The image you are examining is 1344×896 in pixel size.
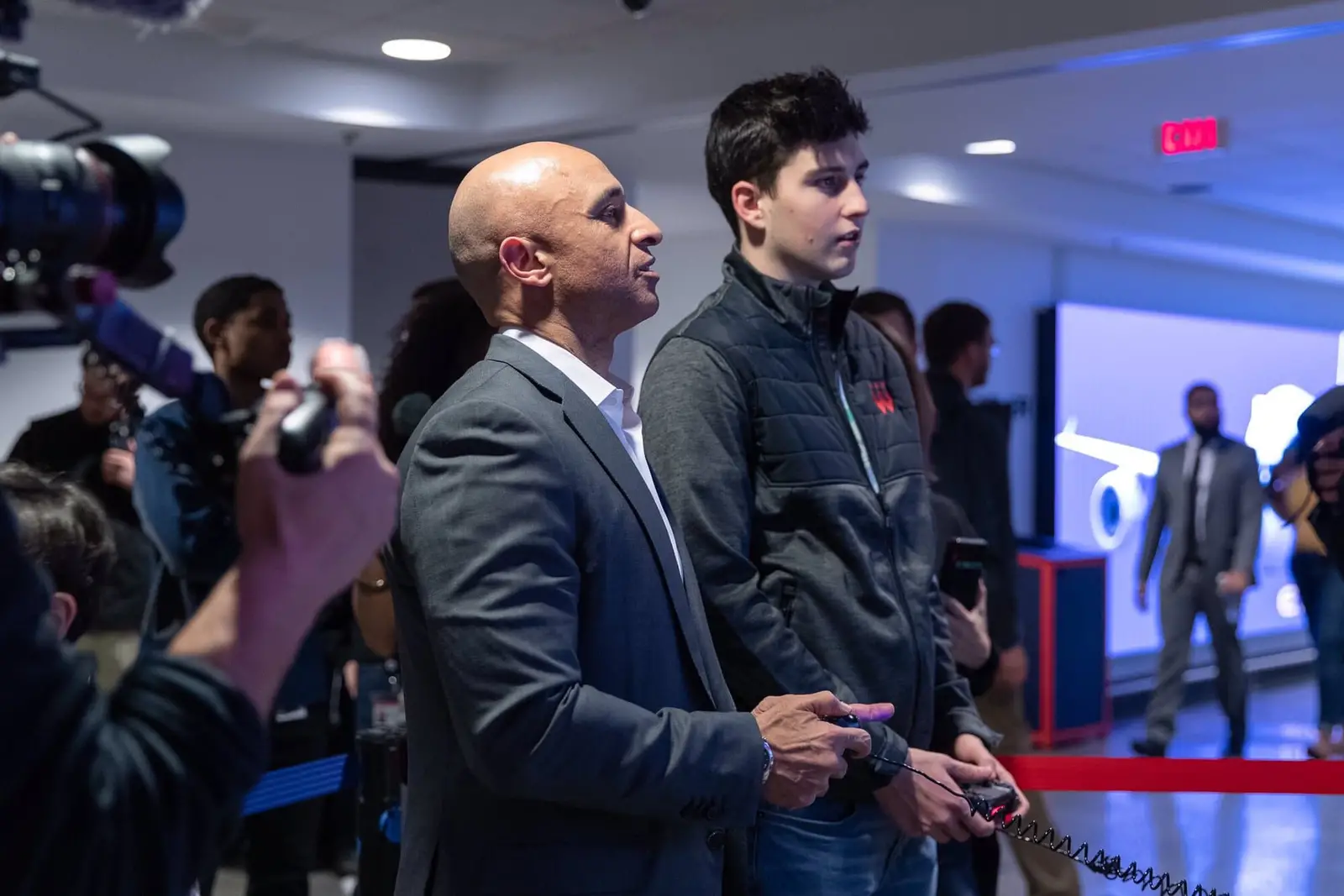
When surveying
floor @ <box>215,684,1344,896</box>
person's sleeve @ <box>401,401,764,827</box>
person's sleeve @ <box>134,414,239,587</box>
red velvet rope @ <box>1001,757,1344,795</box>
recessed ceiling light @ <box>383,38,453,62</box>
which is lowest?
floor @ <box>215,684,1344,896</box>

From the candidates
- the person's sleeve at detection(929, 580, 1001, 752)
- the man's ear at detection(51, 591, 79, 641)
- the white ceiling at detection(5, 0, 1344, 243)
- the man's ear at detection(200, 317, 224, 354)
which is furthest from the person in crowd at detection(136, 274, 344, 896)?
the white ceiling at detection(5, 0, 1344, 243)

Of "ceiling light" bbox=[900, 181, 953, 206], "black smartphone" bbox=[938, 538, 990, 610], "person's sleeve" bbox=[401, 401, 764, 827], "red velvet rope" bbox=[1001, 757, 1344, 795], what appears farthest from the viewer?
"ceiling light" bbox=[900, 181, 953, 206]

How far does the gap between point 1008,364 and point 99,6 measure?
9.07 m

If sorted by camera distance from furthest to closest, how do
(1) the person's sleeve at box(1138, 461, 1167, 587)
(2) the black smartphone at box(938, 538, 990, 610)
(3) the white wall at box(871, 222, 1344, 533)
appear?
(3) the white wall at box(871, 222, 1344, 533)
(1) the person's sleeve at box(1138, 461, 1167, 587)
(2) the black smartphone at box(938, 538, 990, 610)

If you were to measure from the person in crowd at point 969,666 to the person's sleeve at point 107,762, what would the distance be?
1.58 metres

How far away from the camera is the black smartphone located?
2477 millimetres

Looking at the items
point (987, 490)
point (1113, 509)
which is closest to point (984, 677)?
point (987, 490)

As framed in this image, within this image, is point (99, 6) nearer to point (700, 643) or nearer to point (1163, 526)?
point (700, 643)

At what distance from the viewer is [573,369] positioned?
5.57 feet

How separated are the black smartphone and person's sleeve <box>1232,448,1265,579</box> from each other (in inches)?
205

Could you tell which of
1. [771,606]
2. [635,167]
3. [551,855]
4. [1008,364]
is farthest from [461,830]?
[1008,364]

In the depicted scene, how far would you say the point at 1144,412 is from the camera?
990cm

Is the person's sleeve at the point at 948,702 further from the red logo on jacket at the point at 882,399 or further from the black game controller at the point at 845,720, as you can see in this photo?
the black game controller at the point at 845,720

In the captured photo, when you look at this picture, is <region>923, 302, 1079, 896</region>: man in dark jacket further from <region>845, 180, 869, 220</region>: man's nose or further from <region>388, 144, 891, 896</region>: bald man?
<region>388, 144, 891, 896</region>: bald man
